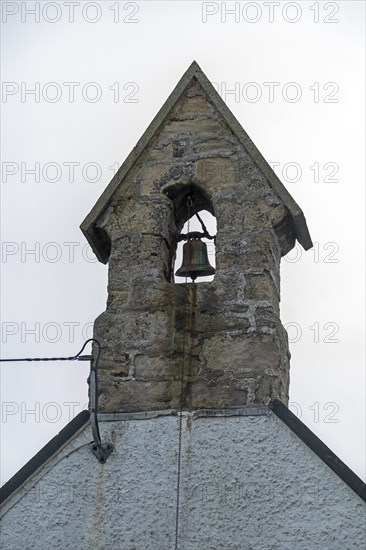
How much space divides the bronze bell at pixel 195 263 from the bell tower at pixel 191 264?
11 mm

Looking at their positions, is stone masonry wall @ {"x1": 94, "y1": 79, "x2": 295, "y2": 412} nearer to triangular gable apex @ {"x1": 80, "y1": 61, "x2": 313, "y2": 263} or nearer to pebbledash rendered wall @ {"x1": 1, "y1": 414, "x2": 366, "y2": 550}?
triangular gable apex @ {"x1": 80, "y1": 61, "x2": 313, "y2": 263}

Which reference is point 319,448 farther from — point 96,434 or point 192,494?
point 96,434

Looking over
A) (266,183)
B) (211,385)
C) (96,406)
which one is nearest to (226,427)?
(211,385)

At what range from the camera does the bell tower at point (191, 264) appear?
7.36 metres

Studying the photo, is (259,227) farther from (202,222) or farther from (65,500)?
(65,500)

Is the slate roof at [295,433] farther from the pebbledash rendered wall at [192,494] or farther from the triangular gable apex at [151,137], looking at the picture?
the triangular gable apex at [151,137]

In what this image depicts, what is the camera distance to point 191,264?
8109 mm

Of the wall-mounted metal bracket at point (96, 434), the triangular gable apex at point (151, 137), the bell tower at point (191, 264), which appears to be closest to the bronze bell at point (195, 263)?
the bell tower at point (191, 264)

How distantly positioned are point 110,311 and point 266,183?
151 cm

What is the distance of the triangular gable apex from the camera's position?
7.93 meters

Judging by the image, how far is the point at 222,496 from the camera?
267 inches

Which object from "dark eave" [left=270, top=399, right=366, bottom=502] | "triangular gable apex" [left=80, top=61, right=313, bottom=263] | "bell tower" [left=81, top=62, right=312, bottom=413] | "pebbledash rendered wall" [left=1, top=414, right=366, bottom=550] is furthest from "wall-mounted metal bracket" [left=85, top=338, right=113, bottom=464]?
"triangular gable apex" [left=80, top=61, right=313, bottom=263]

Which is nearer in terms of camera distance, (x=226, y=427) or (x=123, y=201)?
(x=226, y=427)

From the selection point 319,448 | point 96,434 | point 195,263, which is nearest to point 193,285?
point 195,263
